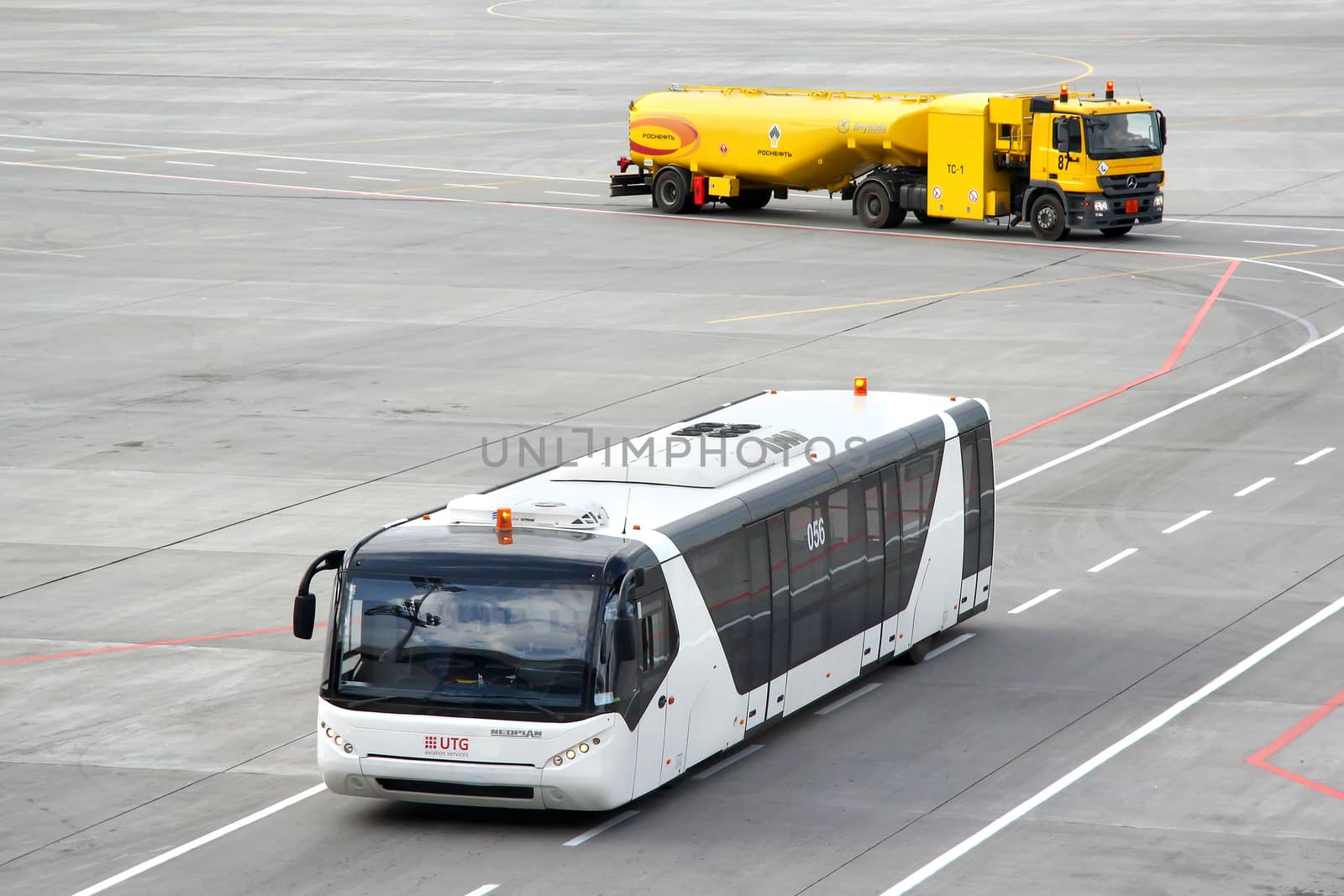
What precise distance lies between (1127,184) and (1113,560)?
27.9 m

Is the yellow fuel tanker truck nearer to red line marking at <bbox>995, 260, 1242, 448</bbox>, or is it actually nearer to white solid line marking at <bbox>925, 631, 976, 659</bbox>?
red line marking at <bbox>995, 260, 1242, 448</bbox>

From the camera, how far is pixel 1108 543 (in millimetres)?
25594

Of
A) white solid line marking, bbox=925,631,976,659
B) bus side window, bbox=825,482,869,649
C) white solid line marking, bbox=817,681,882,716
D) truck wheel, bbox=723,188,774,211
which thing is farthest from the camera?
truck wheel, bbox=723,188,774,211

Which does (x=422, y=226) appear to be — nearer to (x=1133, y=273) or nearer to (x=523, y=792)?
(x=1133, y=273)

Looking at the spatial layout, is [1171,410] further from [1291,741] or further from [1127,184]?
[1127,184]

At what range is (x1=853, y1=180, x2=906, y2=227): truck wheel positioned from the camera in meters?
54.3

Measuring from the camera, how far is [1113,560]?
24.8m

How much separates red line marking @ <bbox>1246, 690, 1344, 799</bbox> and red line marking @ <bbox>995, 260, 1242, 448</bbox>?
12.2 meters

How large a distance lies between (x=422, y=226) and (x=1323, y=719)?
1539 inches

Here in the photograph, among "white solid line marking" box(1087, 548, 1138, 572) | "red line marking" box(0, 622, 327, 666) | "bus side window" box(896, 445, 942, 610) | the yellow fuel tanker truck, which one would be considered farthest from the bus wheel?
the yellow fuel tanker truck

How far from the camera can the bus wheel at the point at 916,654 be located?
69.3ft

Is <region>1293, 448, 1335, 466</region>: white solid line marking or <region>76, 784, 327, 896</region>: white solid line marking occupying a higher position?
<region>1293, 448, 1335, 466</region>: white solid line marking

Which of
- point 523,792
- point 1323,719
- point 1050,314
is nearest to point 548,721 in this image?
point 523,792

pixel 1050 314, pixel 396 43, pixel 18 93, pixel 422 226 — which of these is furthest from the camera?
pixel 396 43
